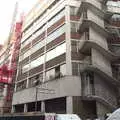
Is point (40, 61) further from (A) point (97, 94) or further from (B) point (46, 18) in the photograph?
(A) point (97, 94)

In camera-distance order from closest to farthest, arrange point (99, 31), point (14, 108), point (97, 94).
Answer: point (97, 94) < point (99, 31) < point (14, 108)

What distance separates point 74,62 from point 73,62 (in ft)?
0.52

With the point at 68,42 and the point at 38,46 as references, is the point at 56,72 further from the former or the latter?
the point at 38,46

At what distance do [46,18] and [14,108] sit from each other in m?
20.7

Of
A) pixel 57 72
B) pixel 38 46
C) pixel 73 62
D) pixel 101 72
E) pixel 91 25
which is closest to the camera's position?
pixel 101 72

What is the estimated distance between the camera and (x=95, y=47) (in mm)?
32562

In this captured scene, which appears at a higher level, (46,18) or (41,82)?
(46,18)

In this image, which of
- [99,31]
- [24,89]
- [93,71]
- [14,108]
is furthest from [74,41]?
[14,108]

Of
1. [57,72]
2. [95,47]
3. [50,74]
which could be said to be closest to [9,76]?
[50,74]

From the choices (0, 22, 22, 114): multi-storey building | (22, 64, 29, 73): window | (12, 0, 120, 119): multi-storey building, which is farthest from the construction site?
(0, 22, 22, 114): multi-storey building

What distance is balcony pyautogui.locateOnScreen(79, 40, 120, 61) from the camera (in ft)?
105

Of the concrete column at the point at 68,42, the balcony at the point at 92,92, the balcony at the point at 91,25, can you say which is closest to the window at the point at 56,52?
the concrete column at the point at 68,42

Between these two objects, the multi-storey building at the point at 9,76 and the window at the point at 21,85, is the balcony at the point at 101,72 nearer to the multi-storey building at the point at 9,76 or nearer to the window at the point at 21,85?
the window at the point at 21,85

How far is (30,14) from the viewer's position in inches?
2189
